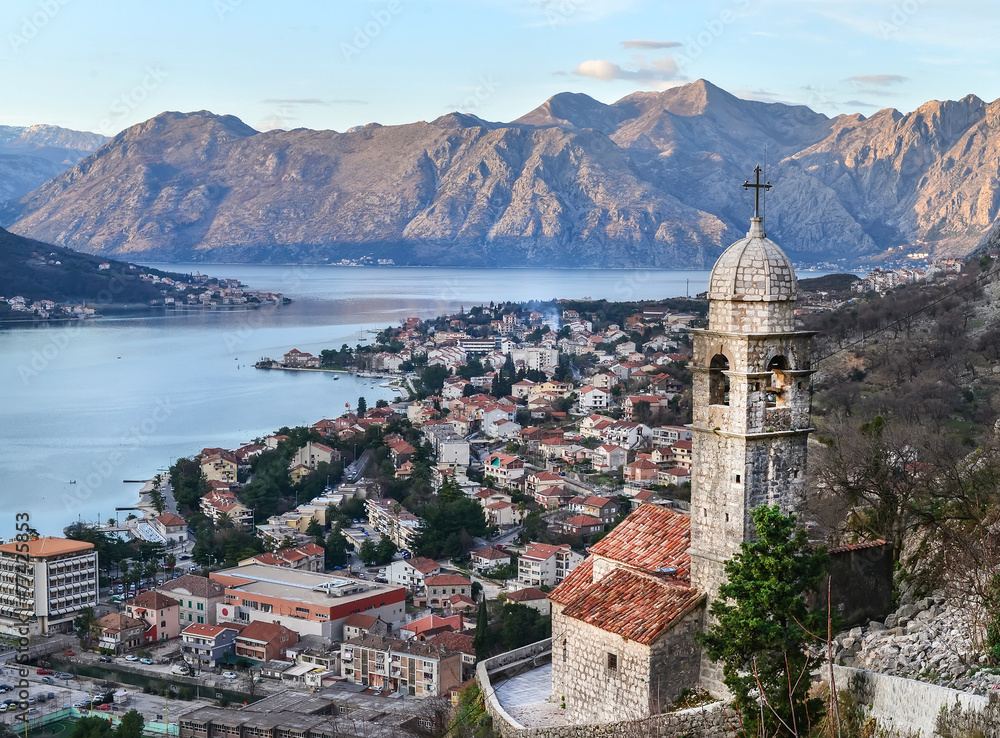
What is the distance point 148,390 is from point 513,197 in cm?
13199

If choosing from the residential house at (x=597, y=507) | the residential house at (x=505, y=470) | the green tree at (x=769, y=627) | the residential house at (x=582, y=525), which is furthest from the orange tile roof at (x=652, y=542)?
the residential house at (x=505, y=470)

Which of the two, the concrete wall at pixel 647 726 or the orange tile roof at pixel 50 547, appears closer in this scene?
the concrete wall at pixel 647 726

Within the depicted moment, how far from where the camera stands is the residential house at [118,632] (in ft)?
65.1

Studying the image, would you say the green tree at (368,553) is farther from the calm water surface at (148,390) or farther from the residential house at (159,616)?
the calm water surface at (148,390)

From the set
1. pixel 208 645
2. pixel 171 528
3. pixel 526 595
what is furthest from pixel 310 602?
pixel 171 528

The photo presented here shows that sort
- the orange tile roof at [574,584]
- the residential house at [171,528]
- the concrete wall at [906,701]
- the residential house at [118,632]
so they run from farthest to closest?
the residential house at [171,528], the residential house at [118,632], the orange tile roof at [574,584], the concrete wall at [906,701]

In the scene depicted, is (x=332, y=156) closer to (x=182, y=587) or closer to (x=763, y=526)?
(x=182, y=587)

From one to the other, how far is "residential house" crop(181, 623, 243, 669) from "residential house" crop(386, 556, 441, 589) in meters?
3.44

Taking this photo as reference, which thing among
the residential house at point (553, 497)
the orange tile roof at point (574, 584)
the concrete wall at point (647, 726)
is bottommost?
the residential house at point (553, 497)

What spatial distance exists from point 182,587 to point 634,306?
153 feet

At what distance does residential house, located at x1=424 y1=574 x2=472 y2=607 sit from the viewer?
21188mm

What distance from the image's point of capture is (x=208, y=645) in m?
19.5

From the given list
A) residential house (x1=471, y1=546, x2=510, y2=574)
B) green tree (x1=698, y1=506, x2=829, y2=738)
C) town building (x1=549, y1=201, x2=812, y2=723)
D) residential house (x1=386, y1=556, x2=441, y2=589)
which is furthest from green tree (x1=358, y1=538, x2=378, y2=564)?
green tree (x1=698, y1=506, x2=829, y2=738)

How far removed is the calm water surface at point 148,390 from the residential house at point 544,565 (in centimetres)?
1205
